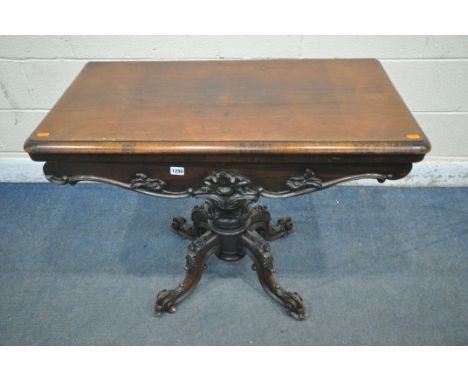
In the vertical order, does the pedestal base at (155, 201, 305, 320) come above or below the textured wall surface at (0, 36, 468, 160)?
below

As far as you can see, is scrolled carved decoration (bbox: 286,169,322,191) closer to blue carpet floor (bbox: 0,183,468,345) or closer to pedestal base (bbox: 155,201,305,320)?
pedestal base (bbox: 155,201,305,320)

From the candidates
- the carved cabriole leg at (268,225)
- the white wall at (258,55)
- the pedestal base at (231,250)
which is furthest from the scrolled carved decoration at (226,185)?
the white wall at (258,55)

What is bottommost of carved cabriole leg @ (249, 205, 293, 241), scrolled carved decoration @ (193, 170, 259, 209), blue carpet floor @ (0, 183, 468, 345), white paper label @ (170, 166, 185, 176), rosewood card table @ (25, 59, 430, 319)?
blue carpet floor @ (0, 183, 468, 345)

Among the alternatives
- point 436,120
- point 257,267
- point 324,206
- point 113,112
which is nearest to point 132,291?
point 257,267

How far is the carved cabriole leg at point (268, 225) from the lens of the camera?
1314mm

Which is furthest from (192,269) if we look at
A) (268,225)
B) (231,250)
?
(268,225)

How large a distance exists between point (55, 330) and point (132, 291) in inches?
10.0

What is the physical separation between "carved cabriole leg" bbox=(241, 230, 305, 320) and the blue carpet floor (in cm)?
5

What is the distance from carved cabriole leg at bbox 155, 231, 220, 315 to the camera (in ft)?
3.70

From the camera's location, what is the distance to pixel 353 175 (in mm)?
843

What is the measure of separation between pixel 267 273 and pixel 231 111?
53 cm

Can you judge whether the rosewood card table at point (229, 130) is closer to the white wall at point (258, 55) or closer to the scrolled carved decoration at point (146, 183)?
the scrolled carved decoration at point (146, 183)

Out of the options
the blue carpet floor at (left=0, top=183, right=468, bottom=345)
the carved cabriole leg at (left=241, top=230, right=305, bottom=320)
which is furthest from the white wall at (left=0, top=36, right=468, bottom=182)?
the carved cabriole leg at (left=241, top=230, right=305, bottom=320)

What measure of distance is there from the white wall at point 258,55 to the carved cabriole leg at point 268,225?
0.56m
